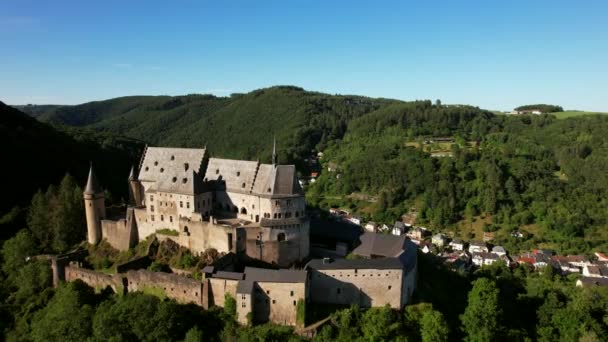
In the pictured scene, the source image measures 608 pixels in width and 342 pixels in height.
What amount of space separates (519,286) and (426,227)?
46.8 m

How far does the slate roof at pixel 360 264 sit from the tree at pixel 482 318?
10400 mm

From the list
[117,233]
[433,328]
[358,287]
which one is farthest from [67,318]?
[433,328]

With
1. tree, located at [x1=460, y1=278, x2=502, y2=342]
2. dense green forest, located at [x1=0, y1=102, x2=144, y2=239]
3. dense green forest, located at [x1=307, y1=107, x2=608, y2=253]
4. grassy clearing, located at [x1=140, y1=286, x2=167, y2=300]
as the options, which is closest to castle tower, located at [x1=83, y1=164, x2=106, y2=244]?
grassy clearing, located at [x1=140, y1=286, x2=167, y2=300]

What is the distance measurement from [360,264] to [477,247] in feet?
216

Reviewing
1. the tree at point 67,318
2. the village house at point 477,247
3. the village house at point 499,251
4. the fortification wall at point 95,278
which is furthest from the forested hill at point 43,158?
the village house at point 499,251

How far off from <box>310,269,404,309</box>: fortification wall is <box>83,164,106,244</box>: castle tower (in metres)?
29.7

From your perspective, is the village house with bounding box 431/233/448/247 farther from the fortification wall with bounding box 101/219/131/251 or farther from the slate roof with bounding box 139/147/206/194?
the fortification wall with bounding box 101/219/131/251

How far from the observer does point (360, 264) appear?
45031 millimetres

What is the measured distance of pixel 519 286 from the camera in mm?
70562

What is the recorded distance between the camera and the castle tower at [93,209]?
55750 millimetres

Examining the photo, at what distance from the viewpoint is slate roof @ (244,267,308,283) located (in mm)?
41812

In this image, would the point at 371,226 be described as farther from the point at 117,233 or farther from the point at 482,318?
the point at 117,233

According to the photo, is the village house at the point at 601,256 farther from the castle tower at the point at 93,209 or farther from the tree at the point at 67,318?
the tree at the point at 67,318

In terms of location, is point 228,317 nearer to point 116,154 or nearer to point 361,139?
point 116,154
